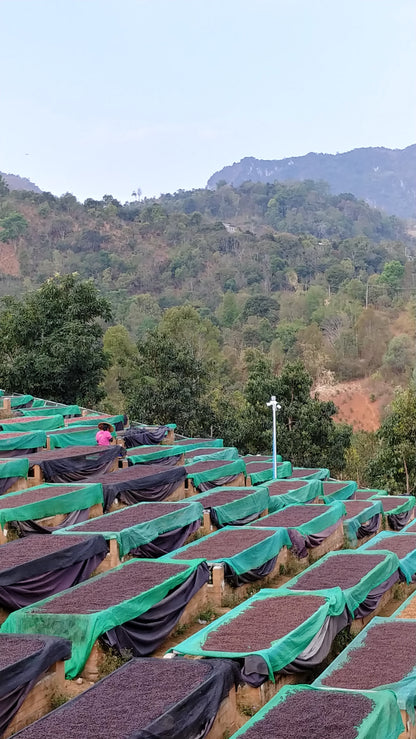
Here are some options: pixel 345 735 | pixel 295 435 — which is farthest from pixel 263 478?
pixel 345 735

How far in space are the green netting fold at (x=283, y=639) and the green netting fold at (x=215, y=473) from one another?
7.35 meters

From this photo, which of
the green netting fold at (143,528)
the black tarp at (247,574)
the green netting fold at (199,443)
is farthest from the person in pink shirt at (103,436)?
the black tarp at (247,574)

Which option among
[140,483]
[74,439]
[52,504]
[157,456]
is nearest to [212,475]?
[157,456]

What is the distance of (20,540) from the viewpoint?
1338 cm

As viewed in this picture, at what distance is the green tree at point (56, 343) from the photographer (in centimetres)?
3353

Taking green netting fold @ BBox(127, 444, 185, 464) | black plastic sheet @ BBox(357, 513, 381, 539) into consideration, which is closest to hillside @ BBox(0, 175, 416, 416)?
green netting fold @ BBox(127, 444, 185, 464)

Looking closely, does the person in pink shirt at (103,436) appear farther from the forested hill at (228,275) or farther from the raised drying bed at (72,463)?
the forested hill at (228,275)

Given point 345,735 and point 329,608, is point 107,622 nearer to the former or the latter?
point 329,608

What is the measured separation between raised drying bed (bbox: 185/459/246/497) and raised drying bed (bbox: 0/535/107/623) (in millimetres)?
6025

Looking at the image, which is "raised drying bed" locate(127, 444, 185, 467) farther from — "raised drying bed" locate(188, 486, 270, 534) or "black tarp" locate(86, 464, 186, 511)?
"raised drying bed" locate(188, 486, 270, 534)

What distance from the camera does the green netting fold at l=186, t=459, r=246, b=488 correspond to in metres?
19.4

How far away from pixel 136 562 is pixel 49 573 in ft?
4.82

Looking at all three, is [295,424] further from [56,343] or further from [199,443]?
[56,343]

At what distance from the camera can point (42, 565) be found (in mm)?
12125
